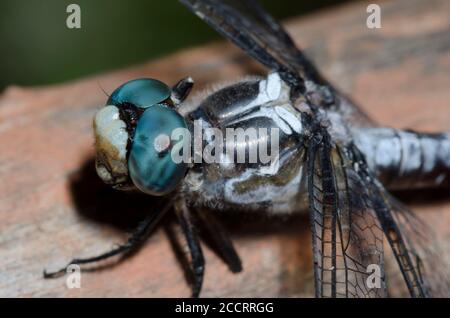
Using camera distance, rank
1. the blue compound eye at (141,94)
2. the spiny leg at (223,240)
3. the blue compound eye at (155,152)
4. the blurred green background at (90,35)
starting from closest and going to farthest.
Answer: the blue compound eye at (155,152) → the blue compound eye at (141,94) → the spiny leg at (223,240) → the blurred green background at (90,35)

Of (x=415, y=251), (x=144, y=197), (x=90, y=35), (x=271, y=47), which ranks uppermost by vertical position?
(x=90, y=35)

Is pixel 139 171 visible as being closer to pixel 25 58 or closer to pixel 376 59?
pixel 376 59

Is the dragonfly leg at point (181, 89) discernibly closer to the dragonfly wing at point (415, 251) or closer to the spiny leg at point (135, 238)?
the spiny leg at point (135, 238)

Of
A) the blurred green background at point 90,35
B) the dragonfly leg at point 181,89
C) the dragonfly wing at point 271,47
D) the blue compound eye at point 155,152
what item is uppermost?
the blurred green background at point 90,35

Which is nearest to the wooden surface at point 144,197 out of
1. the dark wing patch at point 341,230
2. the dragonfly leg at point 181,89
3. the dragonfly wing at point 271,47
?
the dark wing patch at point 341,230

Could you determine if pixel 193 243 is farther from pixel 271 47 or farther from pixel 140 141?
pixel 271 47

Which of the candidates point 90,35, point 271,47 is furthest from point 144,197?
point 90,35
